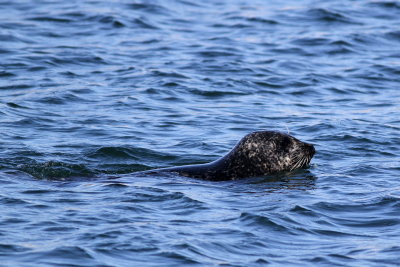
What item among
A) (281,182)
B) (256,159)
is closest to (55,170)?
(256,159)

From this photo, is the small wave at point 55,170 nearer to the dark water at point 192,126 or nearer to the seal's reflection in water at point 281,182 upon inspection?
the dark water at point 192,126

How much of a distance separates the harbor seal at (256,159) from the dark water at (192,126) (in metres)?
0.21

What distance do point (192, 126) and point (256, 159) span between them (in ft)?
10.4

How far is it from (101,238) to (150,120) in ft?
21.3

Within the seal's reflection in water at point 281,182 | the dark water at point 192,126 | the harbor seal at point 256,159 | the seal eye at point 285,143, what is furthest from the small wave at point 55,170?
the seal eye at point 285,143

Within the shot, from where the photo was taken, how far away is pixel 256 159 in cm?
1089

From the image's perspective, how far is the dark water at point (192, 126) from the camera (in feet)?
26.5

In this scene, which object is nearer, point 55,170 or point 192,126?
point 55,170

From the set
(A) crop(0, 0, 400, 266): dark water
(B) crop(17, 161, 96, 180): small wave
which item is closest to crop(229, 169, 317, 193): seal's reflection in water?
(A) crop(0, 0, 400, 266): dark water

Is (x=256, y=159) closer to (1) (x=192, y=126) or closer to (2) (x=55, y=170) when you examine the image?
(2) (x=55, y=170)

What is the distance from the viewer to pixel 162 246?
25.6 feet

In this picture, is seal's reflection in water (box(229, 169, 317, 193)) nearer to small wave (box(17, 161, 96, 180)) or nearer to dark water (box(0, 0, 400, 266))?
dark water (box(0, 0, 400, 266))

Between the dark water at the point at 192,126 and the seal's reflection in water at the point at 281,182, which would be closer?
the dark water at the point at 192,126

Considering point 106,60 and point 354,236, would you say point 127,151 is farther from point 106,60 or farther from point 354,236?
point 106,60
